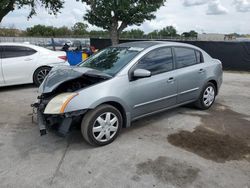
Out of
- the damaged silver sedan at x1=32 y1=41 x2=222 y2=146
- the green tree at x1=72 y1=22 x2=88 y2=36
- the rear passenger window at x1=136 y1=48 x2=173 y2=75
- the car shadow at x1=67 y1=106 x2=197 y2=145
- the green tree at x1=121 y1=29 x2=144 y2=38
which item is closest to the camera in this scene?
the damaged silver sedan at x1=32 y1=41 x2=222 y2=146

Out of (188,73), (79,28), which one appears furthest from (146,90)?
(79,28)

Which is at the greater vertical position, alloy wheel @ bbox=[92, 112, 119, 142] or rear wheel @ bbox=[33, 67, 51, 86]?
rear wheel @ bbox=[33, 67, 51, 86]

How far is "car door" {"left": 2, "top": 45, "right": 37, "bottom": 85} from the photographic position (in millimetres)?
6859

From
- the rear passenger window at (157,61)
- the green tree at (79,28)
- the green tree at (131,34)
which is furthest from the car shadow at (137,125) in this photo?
the green tree at (79,28)

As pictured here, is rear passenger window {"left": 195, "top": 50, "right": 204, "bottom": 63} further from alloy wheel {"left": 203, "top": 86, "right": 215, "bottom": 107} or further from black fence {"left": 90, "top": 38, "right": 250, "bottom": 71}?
black fence {"left": 90, "top": 38, "right": 250, "bottom": 71}

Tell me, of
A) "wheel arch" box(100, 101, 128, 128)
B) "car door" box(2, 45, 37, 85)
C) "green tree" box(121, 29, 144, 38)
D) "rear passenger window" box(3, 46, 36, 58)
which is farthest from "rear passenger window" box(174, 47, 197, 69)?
"green tree" box(121, 29, 144, 38)

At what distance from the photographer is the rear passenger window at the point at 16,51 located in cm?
692

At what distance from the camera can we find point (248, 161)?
3.29 metres

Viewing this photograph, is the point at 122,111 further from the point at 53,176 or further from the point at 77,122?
the point at 53,176

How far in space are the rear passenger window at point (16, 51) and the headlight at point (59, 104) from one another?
14.1 ft

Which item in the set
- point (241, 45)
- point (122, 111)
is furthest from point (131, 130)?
point (241, 45)

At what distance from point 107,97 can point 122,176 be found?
114 centimetres

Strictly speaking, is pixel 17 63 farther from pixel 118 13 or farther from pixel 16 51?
pixel 118 13

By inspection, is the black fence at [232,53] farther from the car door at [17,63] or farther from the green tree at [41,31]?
the green tree at [41,31]
